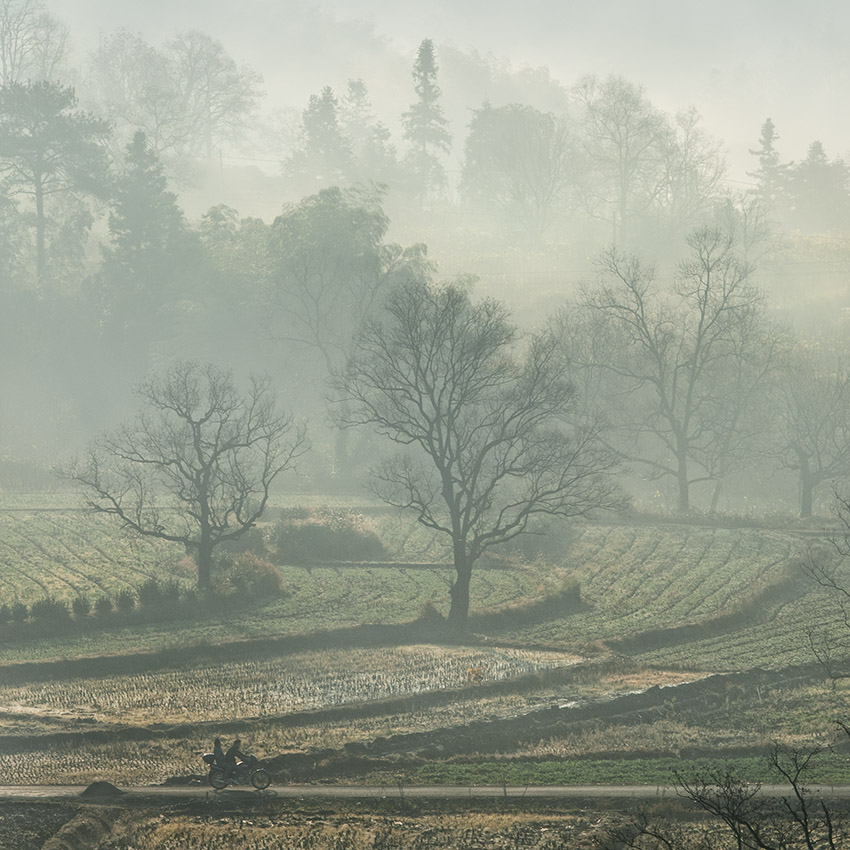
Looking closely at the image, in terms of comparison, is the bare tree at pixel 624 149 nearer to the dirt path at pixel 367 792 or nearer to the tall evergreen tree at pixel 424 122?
the tall evergreen tree at pixel 424 122

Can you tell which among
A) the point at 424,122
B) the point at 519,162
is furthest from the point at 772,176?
the point at 424,122

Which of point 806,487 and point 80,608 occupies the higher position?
point 806,487

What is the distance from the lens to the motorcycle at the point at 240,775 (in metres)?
28.6

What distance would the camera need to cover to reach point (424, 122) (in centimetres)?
14275

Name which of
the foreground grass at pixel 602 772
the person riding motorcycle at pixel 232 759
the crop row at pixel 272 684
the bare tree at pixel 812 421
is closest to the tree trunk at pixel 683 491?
the bare tree at pixel 812 421

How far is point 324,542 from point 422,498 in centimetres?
1163

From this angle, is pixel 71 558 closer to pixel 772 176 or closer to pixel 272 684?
pixel 272 684

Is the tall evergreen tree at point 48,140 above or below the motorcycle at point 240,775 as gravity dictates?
above

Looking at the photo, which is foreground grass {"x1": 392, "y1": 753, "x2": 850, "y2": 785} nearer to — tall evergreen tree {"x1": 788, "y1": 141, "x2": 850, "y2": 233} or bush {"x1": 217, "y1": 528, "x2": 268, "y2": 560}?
bush {"x1": 217, "y1": 528, "x2": 268, "y2": 560}

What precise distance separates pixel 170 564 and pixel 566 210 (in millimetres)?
100219


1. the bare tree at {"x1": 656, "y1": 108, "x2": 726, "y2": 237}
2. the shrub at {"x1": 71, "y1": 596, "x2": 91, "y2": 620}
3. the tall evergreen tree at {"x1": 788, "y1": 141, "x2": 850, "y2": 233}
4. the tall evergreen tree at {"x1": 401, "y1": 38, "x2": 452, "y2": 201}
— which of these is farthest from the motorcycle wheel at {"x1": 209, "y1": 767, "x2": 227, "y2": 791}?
the tall evergreen tree at {"x1": 788, "y1": 141, "x2": 850, "y2": 233}

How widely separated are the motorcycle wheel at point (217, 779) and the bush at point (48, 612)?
18978 millimetres

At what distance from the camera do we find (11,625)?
1745 inches

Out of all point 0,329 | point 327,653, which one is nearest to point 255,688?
point 327,653
